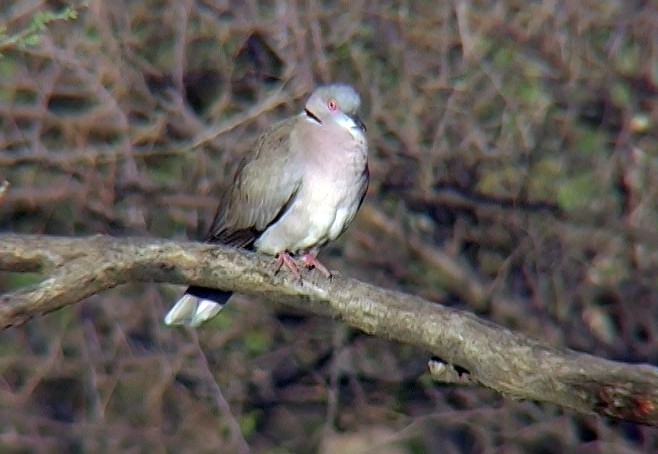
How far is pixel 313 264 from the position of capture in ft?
14.5

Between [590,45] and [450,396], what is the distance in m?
1.77

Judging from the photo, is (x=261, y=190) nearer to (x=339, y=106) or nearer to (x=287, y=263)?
(x=339, y=106)

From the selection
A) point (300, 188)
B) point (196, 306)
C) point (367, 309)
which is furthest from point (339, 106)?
point (367, 309)

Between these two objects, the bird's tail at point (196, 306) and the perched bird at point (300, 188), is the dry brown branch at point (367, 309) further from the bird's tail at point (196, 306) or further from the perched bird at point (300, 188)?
the bird's tail at point (196, 306)

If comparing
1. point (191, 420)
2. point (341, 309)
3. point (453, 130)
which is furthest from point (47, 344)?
point (341, 309)

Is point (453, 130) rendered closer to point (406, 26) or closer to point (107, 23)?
point (406, 26)

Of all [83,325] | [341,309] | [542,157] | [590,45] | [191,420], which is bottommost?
[191,420]

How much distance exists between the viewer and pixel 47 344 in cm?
719

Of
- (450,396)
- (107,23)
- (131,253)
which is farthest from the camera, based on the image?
(450,396)

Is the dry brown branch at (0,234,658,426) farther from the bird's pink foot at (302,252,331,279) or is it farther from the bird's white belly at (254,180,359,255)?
the bird's white belly at (254,180,359,255)

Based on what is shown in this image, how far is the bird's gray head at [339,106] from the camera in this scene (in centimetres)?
482

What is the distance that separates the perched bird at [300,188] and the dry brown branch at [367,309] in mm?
673

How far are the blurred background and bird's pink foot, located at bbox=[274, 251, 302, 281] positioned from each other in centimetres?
249

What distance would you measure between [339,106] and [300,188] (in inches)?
11.7
